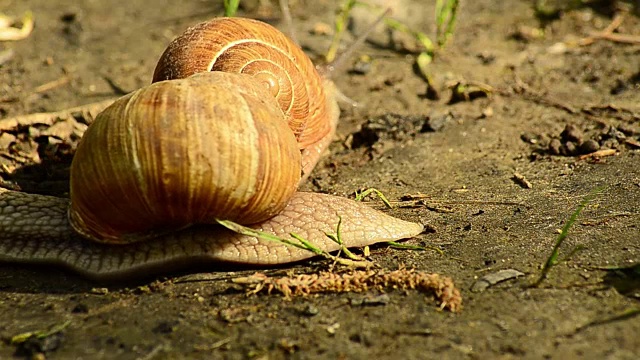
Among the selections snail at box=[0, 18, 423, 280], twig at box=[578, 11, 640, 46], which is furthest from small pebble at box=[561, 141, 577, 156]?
twig at box=[578, 11, 640, 46]

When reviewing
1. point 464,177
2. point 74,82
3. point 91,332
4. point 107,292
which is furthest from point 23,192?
point 464,177

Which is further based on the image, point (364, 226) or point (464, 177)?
point (464, 177)

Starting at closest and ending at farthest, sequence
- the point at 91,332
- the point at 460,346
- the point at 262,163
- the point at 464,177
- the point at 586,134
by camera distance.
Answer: the point at 460,346, the point at 91,332, the point at 262,163, the point at 464,177, the point at 586,134

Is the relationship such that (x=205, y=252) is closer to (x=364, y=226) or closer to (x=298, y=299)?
(x=298, y=299)

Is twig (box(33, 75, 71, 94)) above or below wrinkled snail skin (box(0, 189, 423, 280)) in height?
above

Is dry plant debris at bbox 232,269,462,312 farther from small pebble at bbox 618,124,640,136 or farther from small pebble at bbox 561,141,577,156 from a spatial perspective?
small pebble at bbox 618,124,640,136

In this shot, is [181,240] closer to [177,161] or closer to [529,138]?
[177,161]
